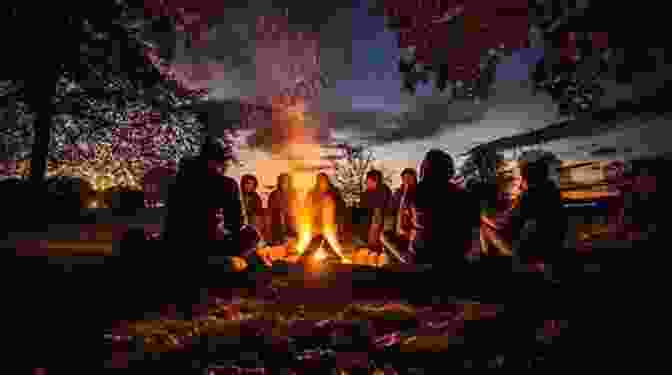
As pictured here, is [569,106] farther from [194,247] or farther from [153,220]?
[153,220]

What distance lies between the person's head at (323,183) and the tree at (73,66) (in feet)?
18.2

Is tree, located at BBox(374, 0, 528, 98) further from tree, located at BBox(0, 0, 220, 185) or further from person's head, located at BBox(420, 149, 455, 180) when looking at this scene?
tree, located at BBox(0, 0, 220, 185)

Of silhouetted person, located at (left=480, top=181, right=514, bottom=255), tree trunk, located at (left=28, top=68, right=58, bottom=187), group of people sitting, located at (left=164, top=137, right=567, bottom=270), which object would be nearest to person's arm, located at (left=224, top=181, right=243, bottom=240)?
group of people sitting, located at (left=164, top=137, right=567, bottom=270)

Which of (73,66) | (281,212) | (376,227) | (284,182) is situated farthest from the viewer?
(73,66)

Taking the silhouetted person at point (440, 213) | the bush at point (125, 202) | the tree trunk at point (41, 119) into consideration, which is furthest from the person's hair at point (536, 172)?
the bush at point (125, 202)

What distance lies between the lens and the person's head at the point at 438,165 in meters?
4.49

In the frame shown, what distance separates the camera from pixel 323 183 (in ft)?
21.5

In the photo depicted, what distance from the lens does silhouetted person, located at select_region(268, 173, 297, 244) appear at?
304 inches

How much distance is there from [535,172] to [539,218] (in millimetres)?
576

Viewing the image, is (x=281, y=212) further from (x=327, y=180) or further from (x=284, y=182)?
(x=327, y=180)

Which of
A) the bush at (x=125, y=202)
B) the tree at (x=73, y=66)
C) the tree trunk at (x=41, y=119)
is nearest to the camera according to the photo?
the tree at (x=73, y=66)

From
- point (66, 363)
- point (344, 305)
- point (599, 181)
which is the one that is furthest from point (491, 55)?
point (599, 181)

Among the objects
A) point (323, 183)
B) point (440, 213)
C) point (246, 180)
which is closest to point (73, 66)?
point (246, 180)

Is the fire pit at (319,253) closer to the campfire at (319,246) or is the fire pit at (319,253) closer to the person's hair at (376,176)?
the campfire at (319,246)
